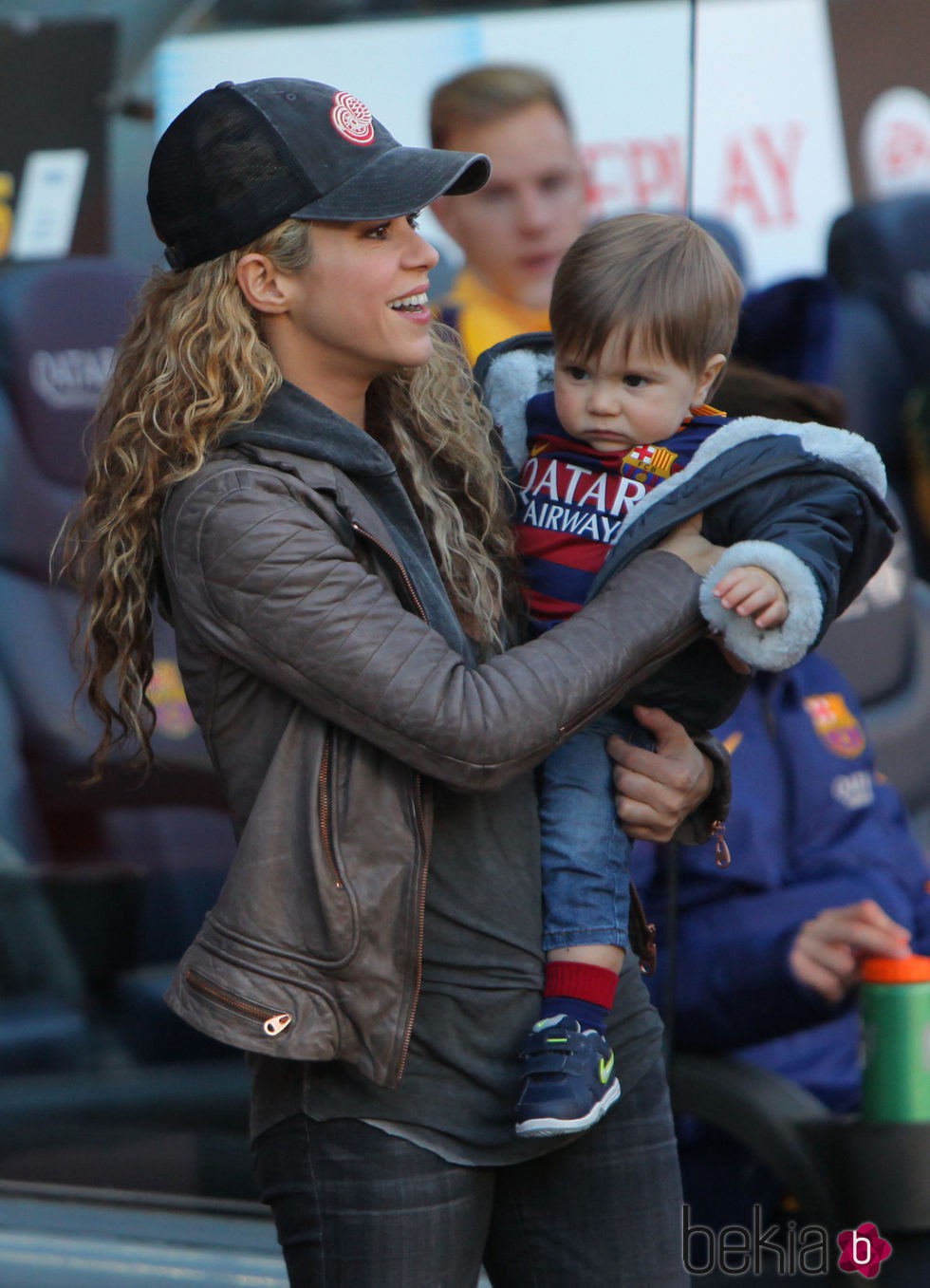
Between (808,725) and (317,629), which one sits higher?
(317,629)

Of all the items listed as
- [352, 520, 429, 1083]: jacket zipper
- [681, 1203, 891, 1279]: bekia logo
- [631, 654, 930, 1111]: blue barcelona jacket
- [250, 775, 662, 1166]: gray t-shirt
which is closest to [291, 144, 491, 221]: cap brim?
[352, 520, 429, 1083]: jacket zipper

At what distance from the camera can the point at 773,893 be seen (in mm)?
2506

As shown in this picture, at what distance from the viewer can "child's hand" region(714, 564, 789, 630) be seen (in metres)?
1.58

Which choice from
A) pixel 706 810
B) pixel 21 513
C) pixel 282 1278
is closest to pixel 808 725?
pixel 706 810

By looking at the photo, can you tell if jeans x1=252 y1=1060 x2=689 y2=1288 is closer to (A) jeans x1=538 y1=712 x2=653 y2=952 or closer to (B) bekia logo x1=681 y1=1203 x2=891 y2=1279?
(A) jeans x1=538 y1=712 x2=653 y2=952

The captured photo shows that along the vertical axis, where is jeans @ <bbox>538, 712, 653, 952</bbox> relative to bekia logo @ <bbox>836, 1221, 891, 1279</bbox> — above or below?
above

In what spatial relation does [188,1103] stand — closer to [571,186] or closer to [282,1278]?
[282,1278]

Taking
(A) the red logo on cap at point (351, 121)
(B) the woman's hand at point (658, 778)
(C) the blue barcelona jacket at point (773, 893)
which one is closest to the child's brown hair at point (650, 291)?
(A) the red logo on cap at point (351, 121)

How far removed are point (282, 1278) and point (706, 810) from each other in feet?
4.58

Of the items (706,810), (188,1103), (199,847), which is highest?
(706,810)

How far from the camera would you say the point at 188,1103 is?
3.14m

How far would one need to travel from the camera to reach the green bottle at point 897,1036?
2.36 m

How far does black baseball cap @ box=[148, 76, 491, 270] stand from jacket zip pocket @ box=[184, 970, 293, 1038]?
695mm

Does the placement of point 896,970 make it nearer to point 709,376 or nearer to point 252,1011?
point 709,376
